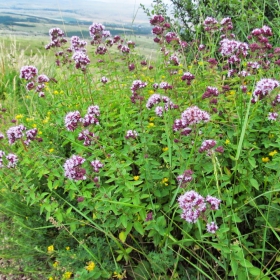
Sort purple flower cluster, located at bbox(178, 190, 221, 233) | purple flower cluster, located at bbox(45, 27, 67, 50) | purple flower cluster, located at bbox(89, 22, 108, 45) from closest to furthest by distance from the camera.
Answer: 1. purple flower cluster, located at bbox(178, 190, 221, 233)
2. purple flower cluster, located at bbox(89, 22, 108, 45)
3. purple flower cluster, located at bbox(45, 27, 67, 50)

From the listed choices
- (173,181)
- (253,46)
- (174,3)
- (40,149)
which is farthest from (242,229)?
(174,3)

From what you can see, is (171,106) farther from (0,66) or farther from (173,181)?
(0,66)

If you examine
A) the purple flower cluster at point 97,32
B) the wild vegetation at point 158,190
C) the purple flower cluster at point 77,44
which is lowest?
the wild vegetation at point 158,190

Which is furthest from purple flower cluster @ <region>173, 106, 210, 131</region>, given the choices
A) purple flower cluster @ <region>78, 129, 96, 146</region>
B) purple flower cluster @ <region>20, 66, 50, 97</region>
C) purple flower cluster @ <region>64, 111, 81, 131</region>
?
purple flower cluster @ <region>20, 66, 50, 97</region>

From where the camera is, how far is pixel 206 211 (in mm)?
2045

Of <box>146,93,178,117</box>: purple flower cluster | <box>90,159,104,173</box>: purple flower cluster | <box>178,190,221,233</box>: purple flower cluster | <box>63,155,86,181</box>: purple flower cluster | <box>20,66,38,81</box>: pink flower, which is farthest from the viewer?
<box>20,66,38,81</box>: pink flower

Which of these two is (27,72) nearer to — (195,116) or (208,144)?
(195,116)

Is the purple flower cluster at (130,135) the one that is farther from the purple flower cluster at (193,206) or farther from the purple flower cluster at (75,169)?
the purple flower cluster at (193,206)

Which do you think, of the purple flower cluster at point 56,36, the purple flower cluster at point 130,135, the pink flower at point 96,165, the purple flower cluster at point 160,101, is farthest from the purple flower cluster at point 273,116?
the purple flower cluster at point 56,36

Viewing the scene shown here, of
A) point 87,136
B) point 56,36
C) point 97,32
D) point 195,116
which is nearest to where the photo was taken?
point 195,116

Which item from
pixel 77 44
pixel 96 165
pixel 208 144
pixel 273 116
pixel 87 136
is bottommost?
pixel 96 165

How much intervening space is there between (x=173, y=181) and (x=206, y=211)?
29.5 inches

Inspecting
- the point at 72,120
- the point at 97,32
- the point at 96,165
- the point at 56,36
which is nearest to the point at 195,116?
the point at 96,165

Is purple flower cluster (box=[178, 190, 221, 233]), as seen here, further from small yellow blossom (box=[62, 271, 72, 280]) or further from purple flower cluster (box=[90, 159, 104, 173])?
small yellow blossom (box=[62, 271, 72, 280])
